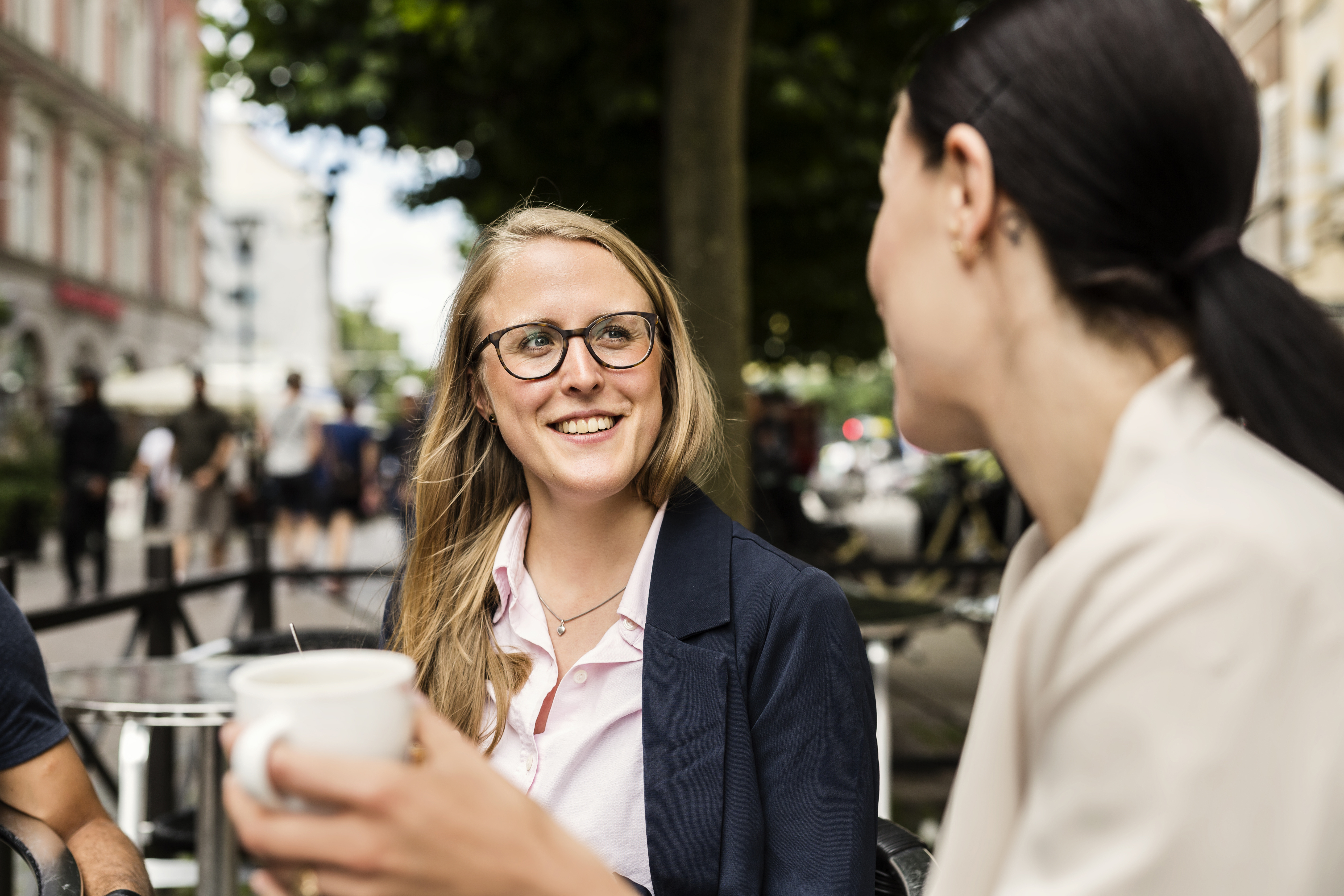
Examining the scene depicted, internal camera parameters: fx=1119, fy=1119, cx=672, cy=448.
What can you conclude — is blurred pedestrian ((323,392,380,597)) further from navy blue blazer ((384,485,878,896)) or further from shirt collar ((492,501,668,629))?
navy blue blazer ((384,485,878,896))

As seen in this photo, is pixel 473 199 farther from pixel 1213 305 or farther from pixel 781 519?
pixel 1213 305

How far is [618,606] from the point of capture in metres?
1.79

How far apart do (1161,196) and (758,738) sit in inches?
39.1

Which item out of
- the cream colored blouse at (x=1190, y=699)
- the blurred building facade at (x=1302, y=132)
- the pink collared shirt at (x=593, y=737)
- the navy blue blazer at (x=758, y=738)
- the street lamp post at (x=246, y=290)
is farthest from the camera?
the street lamp post at (x=246, y=290)

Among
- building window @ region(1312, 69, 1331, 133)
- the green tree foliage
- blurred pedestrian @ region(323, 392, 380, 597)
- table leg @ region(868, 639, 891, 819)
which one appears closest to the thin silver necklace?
table leg @ region(868, 639, 891, 819)

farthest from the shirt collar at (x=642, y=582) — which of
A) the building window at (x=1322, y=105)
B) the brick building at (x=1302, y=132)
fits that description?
the building window at (x=1322, y=105)

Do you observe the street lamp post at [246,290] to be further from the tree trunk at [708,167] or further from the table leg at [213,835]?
the table leg at [213,835]

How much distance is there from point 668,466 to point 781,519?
815 cm

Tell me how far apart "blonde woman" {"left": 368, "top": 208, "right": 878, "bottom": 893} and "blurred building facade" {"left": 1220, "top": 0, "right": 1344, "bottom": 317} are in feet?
44.8

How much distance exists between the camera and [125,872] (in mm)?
1778

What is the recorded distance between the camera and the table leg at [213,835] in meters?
2.89

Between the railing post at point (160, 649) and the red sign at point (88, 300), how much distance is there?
26.4 meters

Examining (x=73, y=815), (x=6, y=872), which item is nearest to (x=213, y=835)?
(x=6, y=872)

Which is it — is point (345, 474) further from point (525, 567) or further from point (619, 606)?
point (619, 606)
